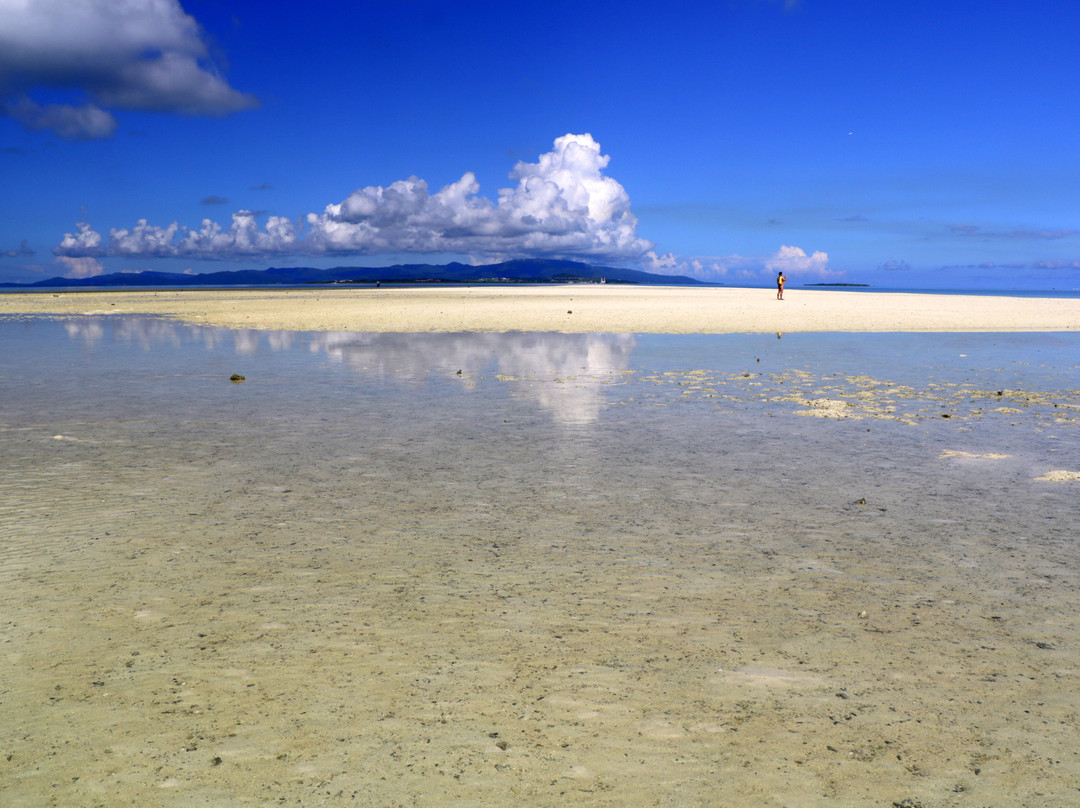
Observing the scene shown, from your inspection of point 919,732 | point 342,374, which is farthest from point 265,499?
point 342,374

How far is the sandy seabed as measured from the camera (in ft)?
12.0

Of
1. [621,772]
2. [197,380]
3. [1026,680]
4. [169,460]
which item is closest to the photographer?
[621,772]

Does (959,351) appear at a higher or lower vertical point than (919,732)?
higher

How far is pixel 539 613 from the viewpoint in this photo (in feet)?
17.2

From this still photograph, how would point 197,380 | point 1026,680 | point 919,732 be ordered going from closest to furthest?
point 919,732, point 1026,680, point 197,380

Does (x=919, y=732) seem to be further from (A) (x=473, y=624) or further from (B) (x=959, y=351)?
(B) (x=959, y=351)

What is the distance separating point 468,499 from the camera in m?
7.98

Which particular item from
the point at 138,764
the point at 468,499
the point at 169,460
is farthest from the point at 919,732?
the point at 169,460

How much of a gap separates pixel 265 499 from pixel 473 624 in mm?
3786

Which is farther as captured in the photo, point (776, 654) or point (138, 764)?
point (776, 654)

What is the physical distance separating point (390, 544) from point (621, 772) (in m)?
3.46

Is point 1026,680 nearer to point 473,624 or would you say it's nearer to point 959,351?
point 473,624

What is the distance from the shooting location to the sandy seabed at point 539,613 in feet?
12.0

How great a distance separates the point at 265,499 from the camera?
7.96m
